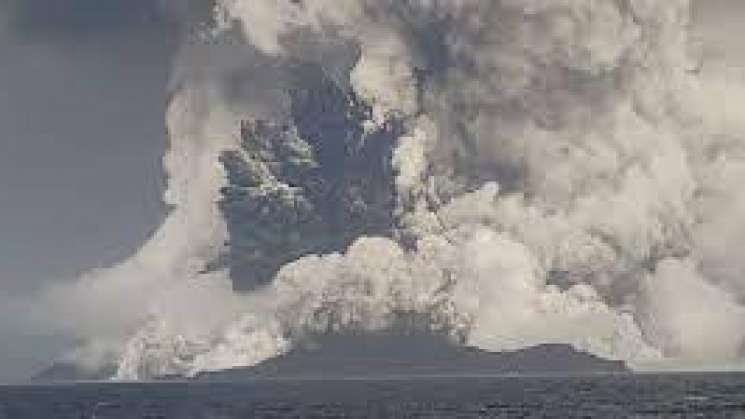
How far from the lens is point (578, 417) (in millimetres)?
195875

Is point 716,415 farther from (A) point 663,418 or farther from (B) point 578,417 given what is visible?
(B) point 578,417

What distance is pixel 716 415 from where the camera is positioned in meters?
184

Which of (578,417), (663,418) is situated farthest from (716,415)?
(578,417)

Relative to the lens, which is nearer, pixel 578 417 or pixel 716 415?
pixel 716 415

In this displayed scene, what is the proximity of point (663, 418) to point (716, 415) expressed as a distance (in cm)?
715

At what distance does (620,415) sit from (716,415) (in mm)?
16628

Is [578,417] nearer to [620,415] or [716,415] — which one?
[620,415]

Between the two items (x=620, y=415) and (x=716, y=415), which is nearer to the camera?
(x=716, y=415)

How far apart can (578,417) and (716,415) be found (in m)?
20.9

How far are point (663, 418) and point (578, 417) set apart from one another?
46.4ft

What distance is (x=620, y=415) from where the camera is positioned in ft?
645

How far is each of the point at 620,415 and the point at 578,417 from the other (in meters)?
6.25
